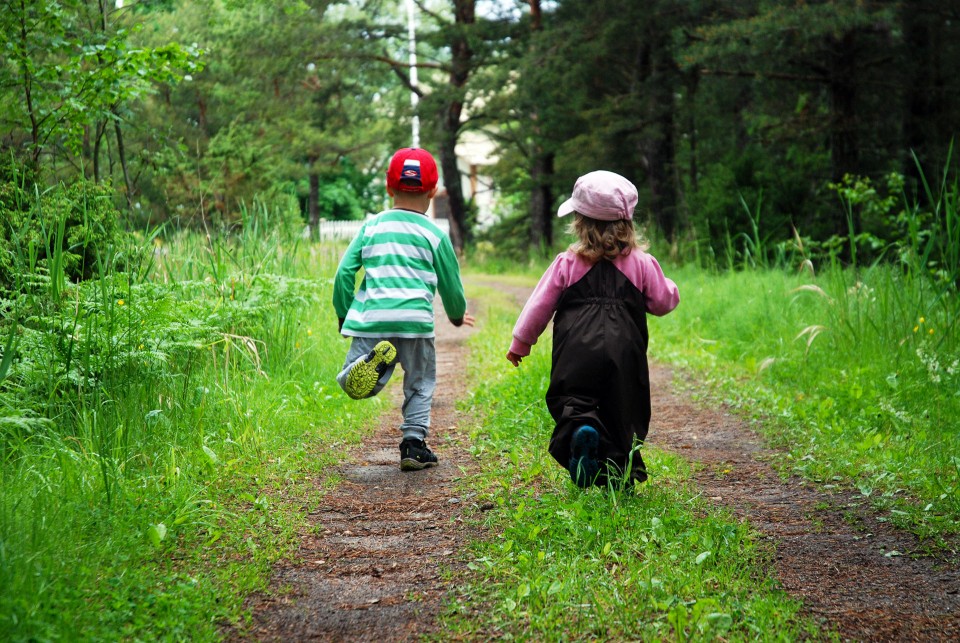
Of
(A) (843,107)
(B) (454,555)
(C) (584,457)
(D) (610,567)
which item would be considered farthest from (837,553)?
(A) (843,107)

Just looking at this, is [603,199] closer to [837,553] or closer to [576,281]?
[576,281]

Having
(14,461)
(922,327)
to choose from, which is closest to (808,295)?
(922,327)

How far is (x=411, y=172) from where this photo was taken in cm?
472

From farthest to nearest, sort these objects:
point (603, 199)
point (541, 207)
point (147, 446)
Answer: point (541, 207), point (147, 446), point (603, 199)

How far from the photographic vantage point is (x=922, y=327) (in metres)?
6.31

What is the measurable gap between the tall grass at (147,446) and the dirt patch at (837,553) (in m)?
1.90

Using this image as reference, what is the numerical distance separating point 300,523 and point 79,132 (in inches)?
166

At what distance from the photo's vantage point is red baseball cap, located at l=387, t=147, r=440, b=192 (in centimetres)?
471

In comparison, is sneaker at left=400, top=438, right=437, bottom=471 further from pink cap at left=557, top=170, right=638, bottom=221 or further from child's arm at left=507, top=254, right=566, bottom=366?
pink cap at left=557, top=170, right=638, bottom=221

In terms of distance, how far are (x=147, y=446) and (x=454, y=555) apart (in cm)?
166

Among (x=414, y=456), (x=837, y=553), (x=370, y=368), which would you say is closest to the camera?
(x=837, y=553)

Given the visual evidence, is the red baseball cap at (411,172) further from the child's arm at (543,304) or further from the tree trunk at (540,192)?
the tree trunk at (540,192)

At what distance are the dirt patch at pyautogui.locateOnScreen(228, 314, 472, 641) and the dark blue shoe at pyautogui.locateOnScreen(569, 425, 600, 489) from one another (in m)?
0.54

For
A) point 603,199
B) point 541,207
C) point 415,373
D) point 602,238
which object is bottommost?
point 415,373
